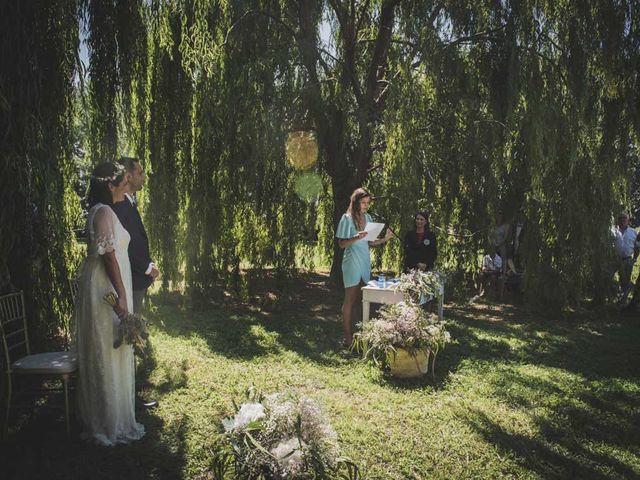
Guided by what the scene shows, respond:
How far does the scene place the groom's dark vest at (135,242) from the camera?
391 cm

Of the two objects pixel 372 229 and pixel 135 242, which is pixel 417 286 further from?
pixel 135 242

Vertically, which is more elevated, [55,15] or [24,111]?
[55,15]

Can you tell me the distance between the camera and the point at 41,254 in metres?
4.61

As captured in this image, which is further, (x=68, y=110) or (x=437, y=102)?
(x=437, y=102)

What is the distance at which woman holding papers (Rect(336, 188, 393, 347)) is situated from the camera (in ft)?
17.7

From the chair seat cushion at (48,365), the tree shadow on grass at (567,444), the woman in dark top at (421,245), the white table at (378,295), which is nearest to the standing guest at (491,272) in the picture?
the woman in dark top at (421,245)

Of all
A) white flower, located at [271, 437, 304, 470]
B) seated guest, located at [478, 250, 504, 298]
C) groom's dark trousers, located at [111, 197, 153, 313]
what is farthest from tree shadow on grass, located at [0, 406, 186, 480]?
seated guest, located at [478, 250, 504, 298]

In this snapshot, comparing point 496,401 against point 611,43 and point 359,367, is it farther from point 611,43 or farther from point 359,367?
point 611,43

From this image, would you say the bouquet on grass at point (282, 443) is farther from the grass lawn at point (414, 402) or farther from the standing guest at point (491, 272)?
the standing guest at point (491, 272)

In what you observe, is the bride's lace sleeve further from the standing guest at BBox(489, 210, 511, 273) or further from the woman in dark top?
the standing guest at BBox(489, 210, 511, 273)

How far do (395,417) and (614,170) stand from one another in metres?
5.12

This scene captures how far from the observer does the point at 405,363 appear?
15.7 feet

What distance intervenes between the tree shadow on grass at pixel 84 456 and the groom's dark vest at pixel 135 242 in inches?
45.0

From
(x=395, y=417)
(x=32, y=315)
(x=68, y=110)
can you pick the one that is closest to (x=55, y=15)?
(x=68, y=110)
